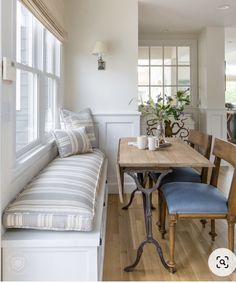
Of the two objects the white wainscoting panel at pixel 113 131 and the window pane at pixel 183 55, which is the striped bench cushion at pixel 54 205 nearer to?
the white wainscoting panel at pixel 113 131

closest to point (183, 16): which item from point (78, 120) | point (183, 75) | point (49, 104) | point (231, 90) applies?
point (183, 75)

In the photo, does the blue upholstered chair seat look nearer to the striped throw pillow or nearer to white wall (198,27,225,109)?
the striped throw pillow

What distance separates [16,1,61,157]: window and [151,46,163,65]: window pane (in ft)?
9.59

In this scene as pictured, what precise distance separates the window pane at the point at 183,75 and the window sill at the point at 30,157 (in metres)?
3.49

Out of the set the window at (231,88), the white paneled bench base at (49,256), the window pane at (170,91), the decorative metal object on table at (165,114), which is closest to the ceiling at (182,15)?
the window pane at (170,91)

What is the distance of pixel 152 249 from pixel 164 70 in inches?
165

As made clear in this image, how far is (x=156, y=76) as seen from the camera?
5.96 m

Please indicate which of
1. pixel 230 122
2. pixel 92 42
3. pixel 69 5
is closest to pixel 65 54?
pixel 92 42

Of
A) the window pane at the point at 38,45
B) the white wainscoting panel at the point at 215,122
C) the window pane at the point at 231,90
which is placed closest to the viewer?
the window pane at the point at 38,45

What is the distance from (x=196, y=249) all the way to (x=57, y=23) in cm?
252

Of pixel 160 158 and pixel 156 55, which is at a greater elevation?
pixel 156 55

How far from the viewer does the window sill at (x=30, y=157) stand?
202 cm

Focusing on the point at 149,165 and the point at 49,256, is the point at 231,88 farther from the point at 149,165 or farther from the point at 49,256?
the point at 49,256

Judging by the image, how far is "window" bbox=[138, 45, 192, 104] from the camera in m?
5.91
